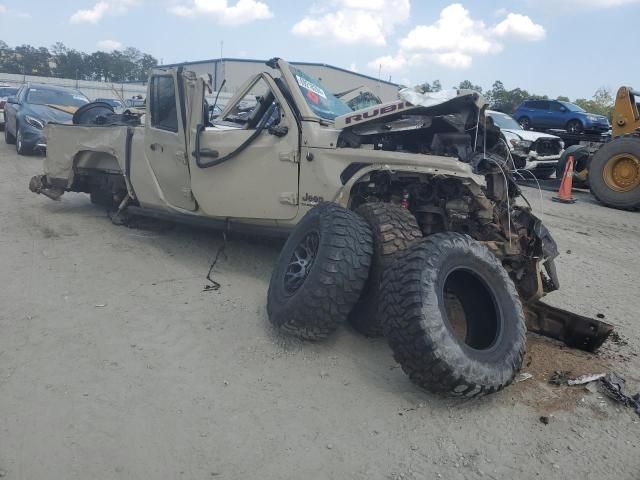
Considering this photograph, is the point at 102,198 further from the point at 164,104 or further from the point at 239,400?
the point at 239,400

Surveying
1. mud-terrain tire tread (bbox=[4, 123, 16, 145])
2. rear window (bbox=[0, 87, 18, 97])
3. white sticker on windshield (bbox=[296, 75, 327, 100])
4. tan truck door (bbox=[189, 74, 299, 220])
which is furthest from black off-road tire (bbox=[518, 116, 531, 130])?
rear window (bbox=[0, 87, 18, 97])

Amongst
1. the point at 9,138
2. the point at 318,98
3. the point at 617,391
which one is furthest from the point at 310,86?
the point at 9,138

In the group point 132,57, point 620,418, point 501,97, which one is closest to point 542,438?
point 620,418

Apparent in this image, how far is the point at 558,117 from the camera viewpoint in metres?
20.5

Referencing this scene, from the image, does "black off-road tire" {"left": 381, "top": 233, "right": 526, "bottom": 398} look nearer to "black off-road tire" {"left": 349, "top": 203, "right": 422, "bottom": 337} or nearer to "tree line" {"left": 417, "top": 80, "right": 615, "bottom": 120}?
"black off-road tire" {"left": 349, "top": 203, "right": 422, "bottom": 337}

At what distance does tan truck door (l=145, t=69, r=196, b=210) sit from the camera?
5344 mm

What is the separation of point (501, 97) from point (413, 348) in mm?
42842

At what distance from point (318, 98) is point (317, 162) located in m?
0.83

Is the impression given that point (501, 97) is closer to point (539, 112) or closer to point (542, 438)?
point (539, 112)

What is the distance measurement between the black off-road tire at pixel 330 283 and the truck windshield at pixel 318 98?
139cm

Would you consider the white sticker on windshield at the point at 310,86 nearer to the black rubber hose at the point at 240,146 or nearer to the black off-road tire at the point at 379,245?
the black rubber hose at the point at 240,146

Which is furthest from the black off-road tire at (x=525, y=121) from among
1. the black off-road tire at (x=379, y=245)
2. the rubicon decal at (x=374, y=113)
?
the black off-road tire at (x=379, y=245)

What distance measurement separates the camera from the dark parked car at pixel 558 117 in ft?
64.8

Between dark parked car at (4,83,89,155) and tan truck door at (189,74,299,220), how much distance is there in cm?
736
